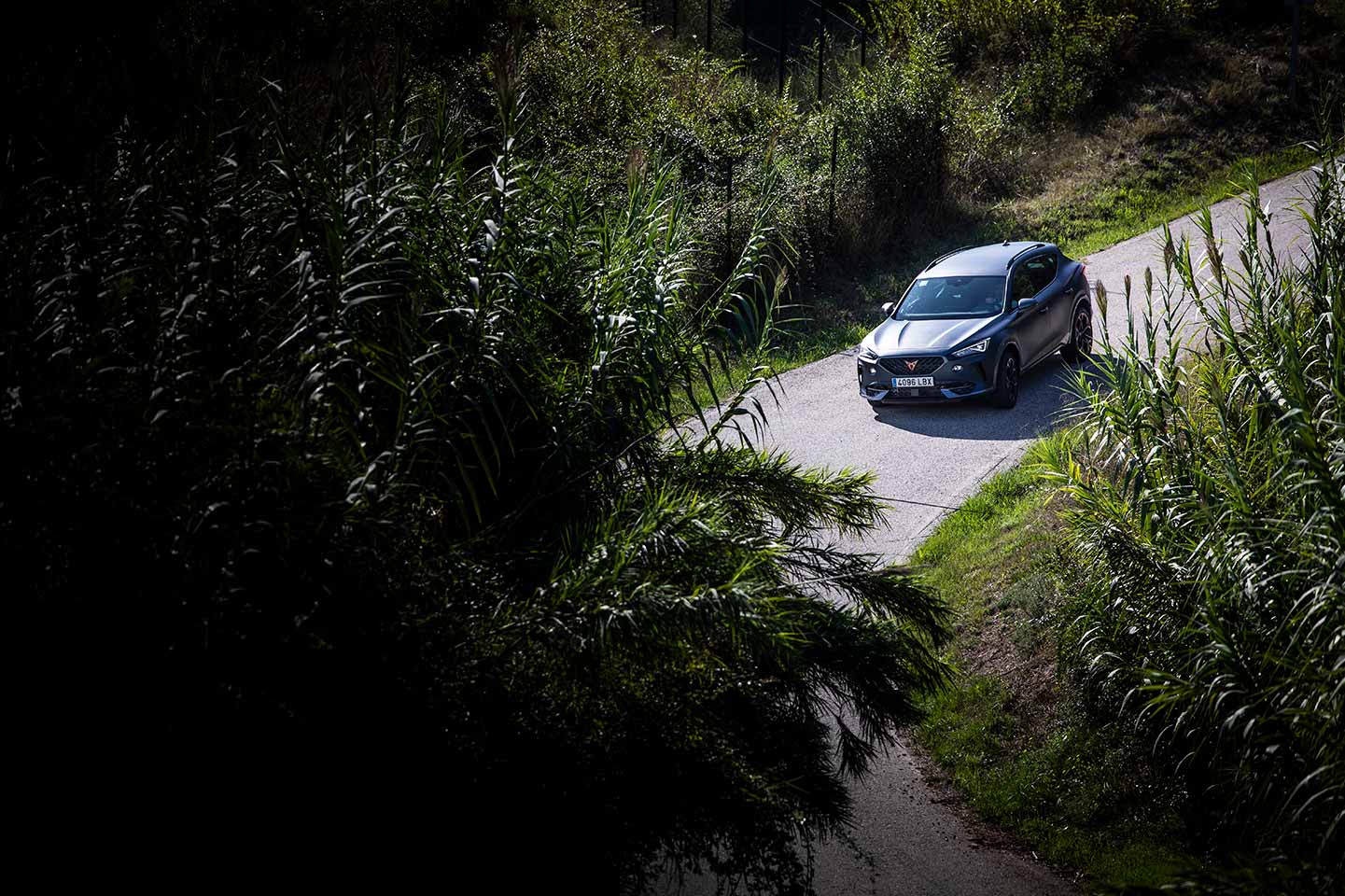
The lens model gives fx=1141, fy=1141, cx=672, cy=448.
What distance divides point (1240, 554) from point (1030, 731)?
3158 mm

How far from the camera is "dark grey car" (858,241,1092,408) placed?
14.4 metres

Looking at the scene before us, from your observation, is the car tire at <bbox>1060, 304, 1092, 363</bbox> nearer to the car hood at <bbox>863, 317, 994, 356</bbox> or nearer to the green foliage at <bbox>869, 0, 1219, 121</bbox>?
the car hood at <bbox>863, 317, 994, 356</bbox>

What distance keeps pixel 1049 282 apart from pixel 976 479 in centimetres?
427

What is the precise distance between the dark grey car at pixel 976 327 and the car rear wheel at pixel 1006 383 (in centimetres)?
1

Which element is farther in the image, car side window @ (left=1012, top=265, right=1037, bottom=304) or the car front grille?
car side window @ (left=1012, top=265, right=1037, bottom=304)

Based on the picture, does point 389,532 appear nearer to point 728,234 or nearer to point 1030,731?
point 1030,731

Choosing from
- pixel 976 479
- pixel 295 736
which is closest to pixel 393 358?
pixel 295 736

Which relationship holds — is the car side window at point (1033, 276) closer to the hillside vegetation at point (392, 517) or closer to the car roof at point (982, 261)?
the car roof at point (982, 261)

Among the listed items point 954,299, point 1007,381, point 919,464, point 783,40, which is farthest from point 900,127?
point 919,464

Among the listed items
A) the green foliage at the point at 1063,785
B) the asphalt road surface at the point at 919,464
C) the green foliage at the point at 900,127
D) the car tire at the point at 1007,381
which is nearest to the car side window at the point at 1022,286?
the car tire at the point at 1007,381

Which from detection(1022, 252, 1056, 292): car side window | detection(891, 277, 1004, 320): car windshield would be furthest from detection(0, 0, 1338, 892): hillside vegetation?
detection(1022, 252, 1056, 292): car side window

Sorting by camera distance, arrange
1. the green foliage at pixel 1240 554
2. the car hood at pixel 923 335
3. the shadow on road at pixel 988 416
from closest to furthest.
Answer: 1. the green foliage at pixel 1240 554
2. the shadow on road at pixel 988 416
3. the car hood at pixel 923 335

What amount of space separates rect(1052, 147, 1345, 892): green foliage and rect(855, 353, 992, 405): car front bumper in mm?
6354

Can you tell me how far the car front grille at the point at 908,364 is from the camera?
1436 centimetres
